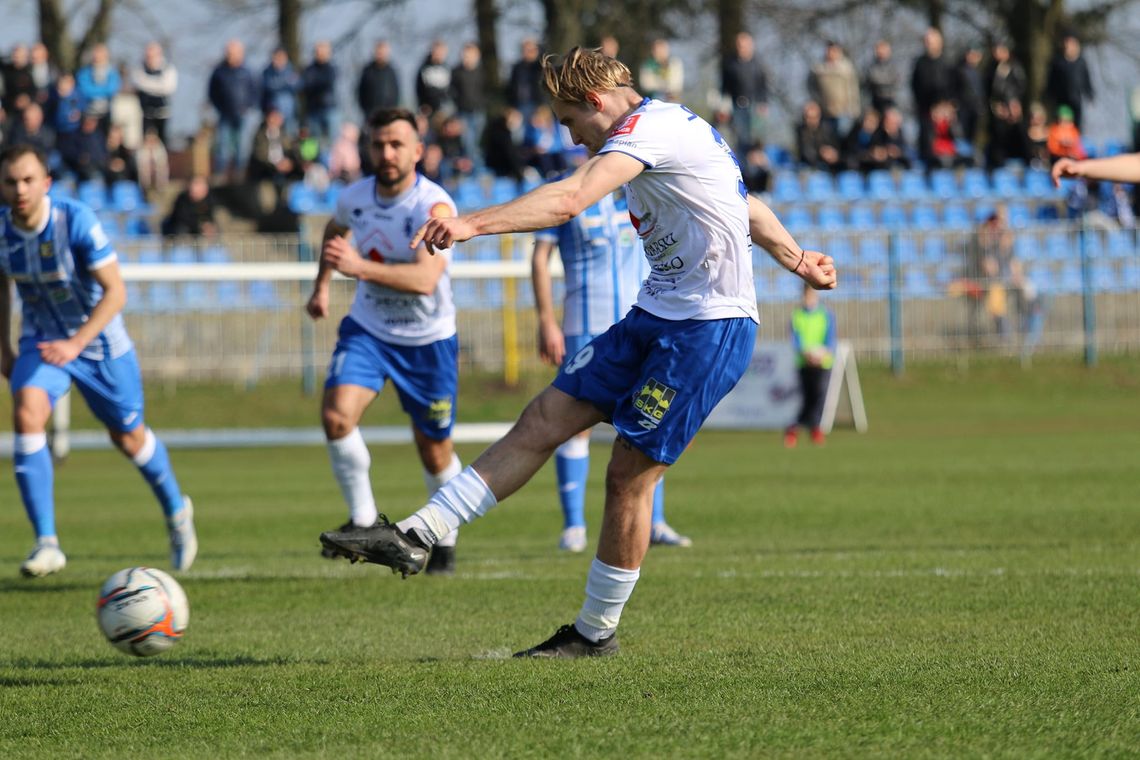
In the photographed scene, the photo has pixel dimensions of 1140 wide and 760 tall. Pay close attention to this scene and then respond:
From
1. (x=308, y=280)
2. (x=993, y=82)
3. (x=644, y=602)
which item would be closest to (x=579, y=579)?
(x=644, y=602)

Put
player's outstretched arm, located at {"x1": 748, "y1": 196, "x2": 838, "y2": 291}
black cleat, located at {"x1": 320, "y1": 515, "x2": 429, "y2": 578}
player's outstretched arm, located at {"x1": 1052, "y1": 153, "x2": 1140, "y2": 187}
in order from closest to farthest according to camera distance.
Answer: black cleat, located at {"x1": 320, "y1": 515, "x2": 429, "y2": 578}, player's outstretched arm, located at {"x1": 748, "y1": 196, "x2": 838, "y2": 291}, player's outstretched arm, located at {"x1": 1052, "y1": 153, "x2": 1140, "y2": 187}

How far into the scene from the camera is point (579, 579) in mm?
8570

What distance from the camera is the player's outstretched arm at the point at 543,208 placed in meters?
5.10

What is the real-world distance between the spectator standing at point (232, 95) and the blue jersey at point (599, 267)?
17879 mm

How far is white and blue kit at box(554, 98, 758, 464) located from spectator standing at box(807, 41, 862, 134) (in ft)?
75.2

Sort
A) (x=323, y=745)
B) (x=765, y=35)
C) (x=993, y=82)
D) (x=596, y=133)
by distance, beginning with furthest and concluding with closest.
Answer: (x=765, y=35)
(x=993, y=82)
(x=596, y=133)
(x=323, y=745)

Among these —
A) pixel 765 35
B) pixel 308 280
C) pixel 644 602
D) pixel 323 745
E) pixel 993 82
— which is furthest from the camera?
pixel 765 35

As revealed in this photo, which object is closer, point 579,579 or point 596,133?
point 596,133

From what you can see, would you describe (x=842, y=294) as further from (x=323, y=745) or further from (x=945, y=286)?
(x=323, y=745)

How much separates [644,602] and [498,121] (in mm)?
20480

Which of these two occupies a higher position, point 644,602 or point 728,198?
point 728,198

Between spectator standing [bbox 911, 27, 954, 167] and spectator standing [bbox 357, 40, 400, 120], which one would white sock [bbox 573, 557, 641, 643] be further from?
spectator standing [bbox 911, 27, 954, 167]

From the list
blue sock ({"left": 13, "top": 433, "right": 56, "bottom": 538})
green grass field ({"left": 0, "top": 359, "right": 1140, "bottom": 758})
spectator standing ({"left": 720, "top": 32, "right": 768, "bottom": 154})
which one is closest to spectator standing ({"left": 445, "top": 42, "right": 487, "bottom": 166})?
spectator standing ({"left": 720, "top": 32, "right": 768, "bottom": 154})

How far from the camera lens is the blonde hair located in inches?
225
